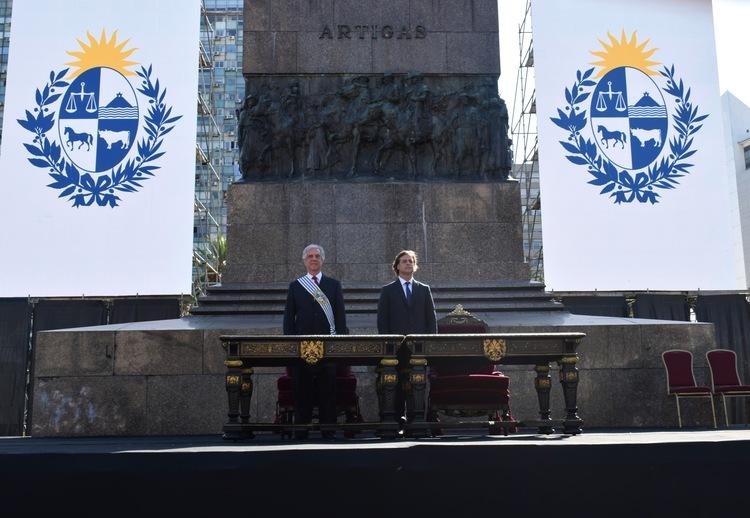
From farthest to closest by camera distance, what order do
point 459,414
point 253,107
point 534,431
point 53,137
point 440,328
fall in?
point 53,137
point 253,107
point 534,431
point 440,328
point 459,414

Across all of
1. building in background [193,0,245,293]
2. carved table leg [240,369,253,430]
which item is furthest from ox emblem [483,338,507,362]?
building in background [193,0,245,293]

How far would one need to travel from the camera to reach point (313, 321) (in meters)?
8.12

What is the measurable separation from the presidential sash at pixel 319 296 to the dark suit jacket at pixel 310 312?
3cm

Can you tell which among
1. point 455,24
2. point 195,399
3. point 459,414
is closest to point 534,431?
point 459,414

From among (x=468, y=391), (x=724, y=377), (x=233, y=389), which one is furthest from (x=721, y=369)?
(x=233, y=389)

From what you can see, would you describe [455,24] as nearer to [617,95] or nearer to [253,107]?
[253,107]

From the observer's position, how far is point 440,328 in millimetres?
8859

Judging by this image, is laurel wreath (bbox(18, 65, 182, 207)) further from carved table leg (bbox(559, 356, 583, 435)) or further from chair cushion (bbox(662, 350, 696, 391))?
carved table leg (bbox(559, 356, 583, 435))

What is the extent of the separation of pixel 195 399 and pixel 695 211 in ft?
53.3

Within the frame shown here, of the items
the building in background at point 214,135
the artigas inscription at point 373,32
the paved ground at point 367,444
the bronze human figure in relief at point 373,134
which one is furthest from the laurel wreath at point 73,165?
the paved ground at point 367,444

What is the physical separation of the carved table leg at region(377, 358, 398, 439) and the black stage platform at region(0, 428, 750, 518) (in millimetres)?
3513

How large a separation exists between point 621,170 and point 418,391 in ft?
53.3

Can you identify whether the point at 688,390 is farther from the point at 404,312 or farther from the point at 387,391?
the point at 387,391

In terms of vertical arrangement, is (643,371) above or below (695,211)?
below
